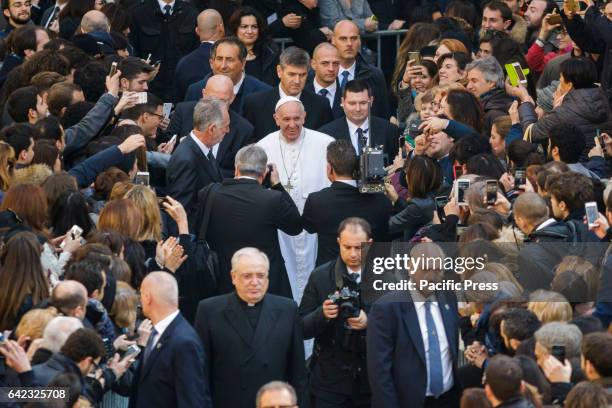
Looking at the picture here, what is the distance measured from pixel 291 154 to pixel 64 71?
7.85 feet

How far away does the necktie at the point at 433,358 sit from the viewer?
11.4m

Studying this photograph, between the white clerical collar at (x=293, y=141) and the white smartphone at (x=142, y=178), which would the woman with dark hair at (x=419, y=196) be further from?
the white smartphone at (x=142, y=178)

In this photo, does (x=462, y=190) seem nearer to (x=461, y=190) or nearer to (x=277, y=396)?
(x=461, y=190)

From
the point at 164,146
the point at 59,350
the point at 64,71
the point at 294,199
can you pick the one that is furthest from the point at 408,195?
the point at 59,350

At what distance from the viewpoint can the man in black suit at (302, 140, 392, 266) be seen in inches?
513

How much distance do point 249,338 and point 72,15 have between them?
7.61 m

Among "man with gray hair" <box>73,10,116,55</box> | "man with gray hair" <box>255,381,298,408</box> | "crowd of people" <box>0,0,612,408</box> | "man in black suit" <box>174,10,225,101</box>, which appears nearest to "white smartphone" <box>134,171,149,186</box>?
"crowd of people" <box>0,0,612,408</box>

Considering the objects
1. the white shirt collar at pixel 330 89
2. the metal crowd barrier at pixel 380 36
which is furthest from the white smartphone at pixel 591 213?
the metal crowd barrier at pixel 380 36

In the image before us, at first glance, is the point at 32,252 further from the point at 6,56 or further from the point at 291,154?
the point at 6,56

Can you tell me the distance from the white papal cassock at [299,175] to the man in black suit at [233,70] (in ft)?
4.54

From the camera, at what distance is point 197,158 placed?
13859 millimetres

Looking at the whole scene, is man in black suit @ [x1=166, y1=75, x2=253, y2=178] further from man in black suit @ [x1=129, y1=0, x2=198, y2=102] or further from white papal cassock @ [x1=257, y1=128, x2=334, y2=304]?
man in black suit @ [x1=129, y1=0, x2=198, y2=102]

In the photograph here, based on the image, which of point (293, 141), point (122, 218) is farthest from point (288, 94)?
point (122, 218)

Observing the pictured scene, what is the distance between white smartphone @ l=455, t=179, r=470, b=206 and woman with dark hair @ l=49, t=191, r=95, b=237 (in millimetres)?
2634
